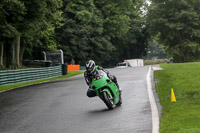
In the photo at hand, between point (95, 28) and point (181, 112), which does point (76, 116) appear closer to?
point (181, 112)

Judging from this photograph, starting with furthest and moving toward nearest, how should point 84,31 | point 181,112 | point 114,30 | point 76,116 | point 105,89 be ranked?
1. point 114,30
2. point 84,31
3. point 105,89
4. point 76,116
5. point 181,112

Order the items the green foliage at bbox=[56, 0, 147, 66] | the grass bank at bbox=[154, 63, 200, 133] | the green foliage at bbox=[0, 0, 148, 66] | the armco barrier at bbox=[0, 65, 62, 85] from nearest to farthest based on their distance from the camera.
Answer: the grass bank at bbox=[154, 63, 200, 133] < the armco barrier at bbox=[0, 65, 62, 85] < the green foliage at bbox=[0, 0, 148, 66] < the green foliage at bbox=[56, 0, 147, 66]

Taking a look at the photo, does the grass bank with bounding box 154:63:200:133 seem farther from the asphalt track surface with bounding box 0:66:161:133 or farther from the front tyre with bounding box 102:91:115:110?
the front tyre with bounding box 102:91:115:110

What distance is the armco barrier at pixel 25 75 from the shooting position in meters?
23.9

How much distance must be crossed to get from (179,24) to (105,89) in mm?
52747

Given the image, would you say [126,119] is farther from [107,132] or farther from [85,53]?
[85,53]

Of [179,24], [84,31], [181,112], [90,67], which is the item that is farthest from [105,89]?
[179,24]

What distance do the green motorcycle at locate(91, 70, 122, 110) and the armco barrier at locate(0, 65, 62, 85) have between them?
14.4 metres

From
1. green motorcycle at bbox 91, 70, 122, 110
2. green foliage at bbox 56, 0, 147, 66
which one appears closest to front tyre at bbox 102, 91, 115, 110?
green motorcycle at bbox 91, 70, 122, 110

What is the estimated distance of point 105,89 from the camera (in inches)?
405

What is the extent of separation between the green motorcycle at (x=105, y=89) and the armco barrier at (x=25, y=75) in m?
14.4

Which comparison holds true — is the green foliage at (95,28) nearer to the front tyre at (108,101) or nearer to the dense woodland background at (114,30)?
the dense woodland background at (114,30)

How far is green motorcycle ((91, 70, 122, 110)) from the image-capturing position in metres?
10.2

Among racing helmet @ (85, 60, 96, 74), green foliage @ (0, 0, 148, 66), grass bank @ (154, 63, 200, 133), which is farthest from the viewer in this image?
green foliage @ (0, 0, 148, 66)
